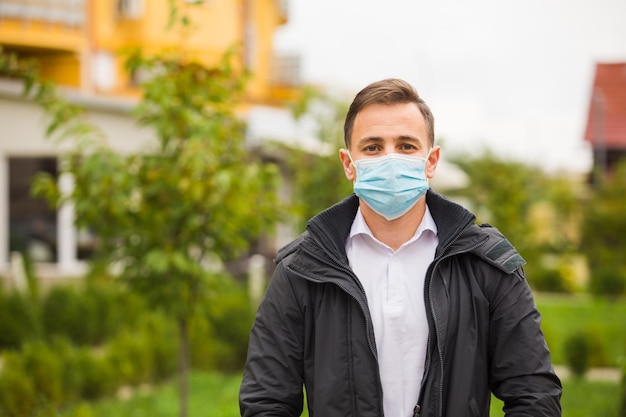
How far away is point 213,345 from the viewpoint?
10.3m

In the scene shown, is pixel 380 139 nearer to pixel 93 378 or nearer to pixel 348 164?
pixel 348 164

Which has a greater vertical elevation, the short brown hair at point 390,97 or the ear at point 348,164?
the short brown hair at point 390,97

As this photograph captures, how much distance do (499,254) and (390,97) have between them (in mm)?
574

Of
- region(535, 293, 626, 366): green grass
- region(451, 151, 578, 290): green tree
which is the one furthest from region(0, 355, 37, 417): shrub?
region(451, 151, 578, 290): green tree

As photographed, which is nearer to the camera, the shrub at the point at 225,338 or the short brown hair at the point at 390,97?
the short brown hair at the point at 390,97

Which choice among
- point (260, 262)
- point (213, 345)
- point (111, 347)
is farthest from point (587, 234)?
point (111, 347)

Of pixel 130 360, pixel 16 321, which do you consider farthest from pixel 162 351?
pixel 16 321

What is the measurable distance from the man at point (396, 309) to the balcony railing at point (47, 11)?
67.3 ft

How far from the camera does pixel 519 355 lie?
8.43 feet

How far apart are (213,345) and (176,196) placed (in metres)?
4.22

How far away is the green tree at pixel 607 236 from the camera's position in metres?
19.2

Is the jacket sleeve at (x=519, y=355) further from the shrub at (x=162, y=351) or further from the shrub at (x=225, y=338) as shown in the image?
the shrub at (x=225, y=338)

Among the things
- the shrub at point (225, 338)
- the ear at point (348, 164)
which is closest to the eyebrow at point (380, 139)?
the ear at point (348, 164)

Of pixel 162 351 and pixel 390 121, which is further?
pixel 162 351
